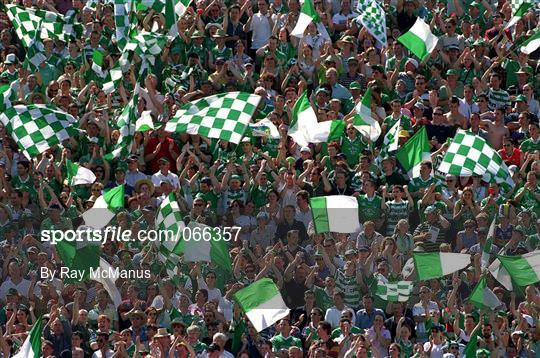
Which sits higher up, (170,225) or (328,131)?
(170,225)

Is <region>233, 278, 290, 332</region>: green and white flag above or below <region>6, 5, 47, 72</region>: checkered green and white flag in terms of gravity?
above

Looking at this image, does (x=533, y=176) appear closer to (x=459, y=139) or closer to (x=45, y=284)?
(x=459, y=139)

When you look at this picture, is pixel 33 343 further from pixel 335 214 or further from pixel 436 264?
pixel 436 264

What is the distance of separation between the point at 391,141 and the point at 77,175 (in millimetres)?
4174

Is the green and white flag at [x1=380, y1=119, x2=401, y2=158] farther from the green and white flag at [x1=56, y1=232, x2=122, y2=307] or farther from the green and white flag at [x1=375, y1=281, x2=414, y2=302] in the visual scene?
the green and white flag at [x1=56, y1=232, x2=122, y2=307]

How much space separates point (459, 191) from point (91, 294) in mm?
5103

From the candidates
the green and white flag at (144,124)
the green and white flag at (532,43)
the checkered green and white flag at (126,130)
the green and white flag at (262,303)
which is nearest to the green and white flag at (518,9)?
the green and white flag at (532,43)

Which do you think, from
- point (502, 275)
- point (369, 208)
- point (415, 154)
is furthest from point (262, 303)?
point (415, 154)

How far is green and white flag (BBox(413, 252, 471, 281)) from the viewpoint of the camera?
1156 inches

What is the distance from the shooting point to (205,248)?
2952 centimetres

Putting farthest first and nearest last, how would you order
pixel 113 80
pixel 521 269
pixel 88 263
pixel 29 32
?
1. pixel 29 32
2. pixel 113 80
3. pixel 88 263
4. pixel 521 269

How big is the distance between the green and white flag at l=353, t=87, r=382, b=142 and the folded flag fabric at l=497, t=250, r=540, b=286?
10.8 feet

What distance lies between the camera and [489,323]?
29.2 m

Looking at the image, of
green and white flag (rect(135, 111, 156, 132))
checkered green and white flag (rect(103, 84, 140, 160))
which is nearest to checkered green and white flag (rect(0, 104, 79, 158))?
checkered green and white flag (rect(103, 84, 140, 160))
